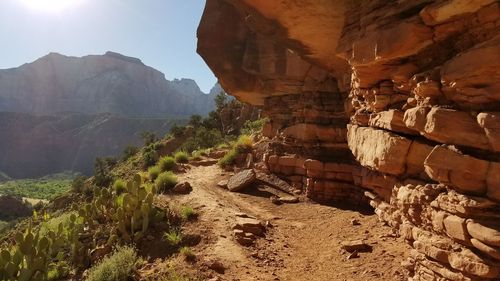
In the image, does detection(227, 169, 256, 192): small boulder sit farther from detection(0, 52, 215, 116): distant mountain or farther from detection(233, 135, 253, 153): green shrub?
detection(0, 52, 215, 116): distant mountain

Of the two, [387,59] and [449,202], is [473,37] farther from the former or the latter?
[449,202]

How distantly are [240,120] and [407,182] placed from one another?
102 ft

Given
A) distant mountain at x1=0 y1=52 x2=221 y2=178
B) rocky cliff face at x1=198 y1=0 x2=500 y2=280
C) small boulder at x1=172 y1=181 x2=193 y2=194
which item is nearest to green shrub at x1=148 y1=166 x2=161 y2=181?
small boulder at x1=172 y1=181 x2=193 y2=194

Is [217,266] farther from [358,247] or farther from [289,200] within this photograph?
[289,200]

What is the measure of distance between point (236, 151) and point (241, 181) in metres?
3.63

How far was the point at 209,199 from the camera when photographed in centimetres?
1116

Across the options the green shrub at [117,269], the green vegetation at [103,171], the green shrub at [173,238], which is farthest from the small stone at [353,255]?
the green vegetation at [103,171]

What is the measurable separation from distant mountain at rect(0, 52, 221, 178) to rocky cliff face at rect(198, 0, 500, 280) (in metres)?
89.1

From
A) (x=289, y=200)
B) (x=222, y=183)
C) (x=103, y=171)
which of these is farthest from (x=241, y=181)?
(x=103, y=171)

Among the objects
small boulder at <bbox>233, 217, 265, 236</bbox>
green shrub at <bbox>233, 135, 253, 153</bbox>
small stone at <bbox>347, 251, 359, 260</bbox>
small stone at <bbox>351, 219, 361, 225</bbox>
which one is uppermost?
green shrub at <bbox>233, 135, 253, 153</bbox>

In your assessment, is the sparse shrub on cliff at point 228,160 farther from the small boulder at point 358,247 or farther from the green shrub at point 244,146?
the small boulder at point 358,247

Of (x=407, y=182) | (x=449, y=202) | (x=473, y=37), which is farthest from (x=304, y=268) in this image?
(x=473, y=37)

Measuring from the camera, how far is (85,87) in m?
149

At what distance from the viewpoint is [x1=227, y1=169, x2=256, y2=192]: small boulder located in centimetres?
1282
